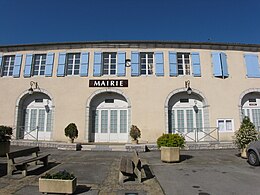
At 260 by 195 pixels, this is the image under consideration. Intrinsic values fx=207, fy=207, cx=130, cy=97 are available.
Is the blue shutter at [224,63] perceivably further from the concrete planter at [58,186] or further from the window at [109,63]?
the concrete planter at [58,186]

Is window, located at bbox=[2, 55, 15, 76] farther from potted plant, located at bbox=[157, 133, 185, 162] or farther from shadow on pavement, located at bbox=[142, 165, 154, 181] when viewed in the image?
shadow on pavement, located at bbox=[142, 165, 154, 181]

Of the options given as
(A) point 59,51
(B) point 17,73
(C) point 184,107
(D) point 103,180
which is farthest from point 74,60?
(D) point 103,180

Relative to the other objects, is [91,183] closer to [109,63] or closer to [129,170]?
[129,170]

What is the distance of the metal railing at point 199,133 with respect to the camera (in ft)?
45.2

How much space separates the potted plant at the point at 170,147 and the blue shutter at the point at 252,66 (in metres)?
9.66

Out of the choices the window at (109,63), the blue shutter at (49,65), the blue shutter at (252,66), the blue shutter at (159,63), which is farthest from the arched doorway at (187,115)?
the blue shutter at (49,65)

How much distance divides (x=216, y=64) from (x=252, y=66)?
268 centimetres

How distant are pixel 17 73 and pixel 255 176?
49.7ft

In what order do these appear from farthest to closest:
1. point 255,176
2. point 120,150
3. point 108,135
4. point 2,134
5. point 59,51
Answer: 1. point 59,51
2. point 108,135
3. point 120,150
4. point 2,134
5. point 255,176

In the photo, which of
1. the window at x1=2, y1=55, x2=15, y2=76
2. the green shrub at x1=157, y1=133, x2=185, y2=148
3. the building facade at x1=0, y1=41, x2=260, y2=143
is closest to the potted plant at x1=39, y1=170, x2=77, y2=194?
the green shrub at x1=157, y1=133, x2=185, y2=148

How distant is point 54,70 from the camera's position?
1459cm

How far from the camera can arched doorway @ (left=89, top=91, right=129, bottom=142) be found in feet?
45.8

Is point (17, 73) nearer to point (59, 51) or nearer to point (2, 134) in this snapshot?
point (59, 51)

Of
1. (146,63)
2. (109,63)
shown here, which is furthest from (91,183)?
(146,63)
